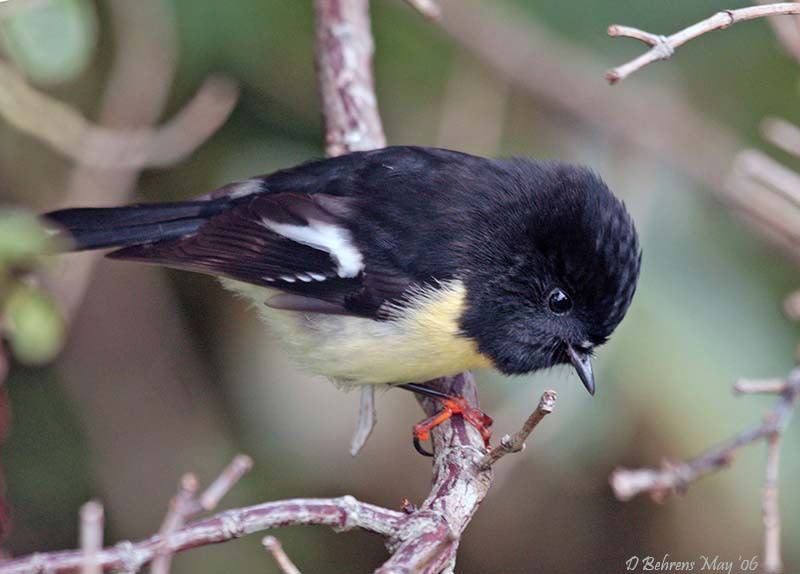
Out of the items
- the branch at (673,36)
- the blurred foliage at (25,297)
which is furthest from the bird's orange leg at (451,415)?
the branch at (673,36)

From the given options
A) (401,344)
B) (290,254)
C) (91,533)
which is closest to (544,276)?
(401,344)

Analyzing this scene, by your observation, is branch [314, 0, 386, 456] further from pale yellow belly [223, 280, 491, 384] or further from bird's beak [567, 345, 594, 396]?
bird's beak [567, 345, 594, 396]

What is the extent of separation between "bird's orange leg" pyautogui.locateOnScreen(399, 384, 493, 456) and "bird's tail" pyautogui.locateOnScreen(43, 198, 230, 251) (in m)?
0.81

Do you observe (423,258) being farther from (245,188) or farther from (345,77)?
(345,77)

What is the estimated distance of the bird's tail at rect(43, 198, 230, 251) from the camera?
2617 millimetres

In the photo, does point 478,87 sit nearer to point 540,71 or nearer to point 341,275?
point 540,71

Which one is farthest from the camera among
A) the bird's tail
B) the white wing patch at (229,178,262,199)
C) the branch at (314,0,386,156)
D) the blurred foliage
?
the branch at (314,0,386,156)

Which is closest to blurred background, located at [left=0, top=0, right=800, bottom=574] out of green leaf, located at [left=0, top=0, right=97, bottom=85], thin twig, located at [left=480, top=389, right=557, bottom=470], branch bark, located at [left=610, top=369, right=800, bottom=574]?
green leaf, located at [left=0, top=0, right=97, bottom=85]

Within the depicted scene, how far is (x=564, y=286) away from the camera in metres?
2.41

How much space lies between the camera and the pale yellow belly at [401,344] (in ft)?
7.86

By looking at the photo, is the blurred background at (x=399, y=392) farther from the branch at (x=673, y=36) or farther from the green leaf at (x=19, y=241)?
the branch at (x=673, y=36)

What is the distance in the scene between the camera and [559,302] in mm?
2438

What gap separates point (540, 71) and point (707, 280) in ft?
3.28

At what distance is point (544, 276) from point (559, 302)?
0.08 m
